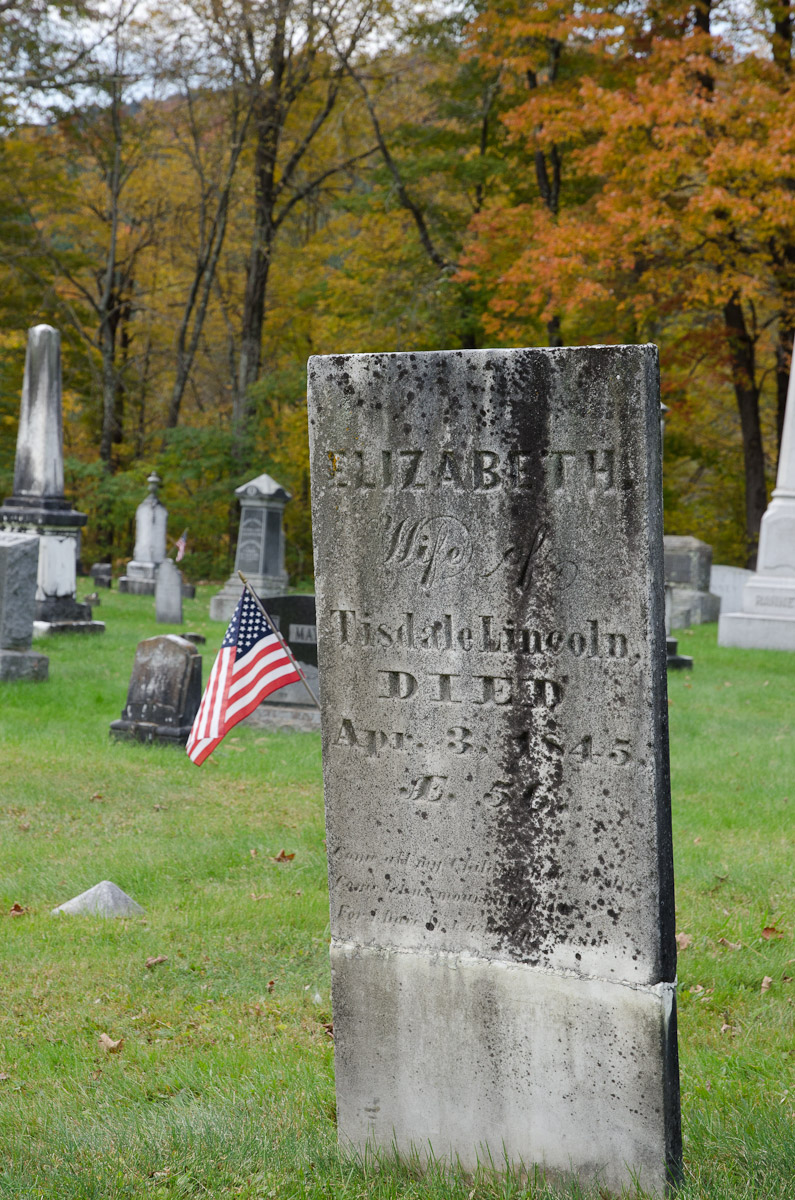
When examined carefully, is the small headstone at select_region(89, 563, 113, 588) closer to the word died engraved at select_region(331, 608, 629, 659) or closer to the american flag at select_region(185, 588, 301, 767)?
the american flag at select_region(185, 588, 301, 767)

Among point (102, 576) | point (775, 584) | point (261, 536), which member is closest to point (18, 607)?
point (261, 536)

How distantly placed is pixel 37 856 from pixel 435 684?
3.90 meters

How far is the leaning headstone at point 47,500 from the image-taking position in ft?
48.9

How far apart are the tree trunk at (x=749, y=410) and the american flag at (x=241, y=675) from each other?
1855cm

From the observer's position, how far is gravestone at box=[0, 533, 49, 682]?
10.5m

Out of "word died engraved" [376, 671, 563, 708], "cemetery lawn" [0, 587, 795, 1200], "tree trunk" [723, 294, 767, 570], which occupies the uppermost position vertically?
"tree trunk" [723, 294, 767, 570]


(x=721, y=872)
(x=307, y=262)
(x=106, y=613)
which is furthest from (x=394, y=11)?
(x=721, y=872)

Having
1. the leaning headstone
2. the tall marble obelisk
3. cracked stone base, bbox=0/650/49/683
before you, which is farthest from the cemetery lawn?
the tall marble obelisk

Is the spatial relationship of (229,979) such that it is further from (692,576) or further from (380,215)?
(380,215)

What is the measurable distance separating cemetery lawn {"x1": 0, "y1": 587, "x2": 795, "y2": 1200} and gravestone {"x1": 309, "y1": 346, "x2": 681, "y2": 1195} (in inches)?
9.4

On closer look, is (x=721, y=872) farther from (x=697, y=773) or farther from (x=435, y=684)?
(x=435, y=684)

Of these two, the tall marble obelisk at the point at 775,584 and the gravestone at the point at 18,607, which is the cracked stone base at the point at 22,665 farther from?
the tall marble obelisk at the point at 775,584

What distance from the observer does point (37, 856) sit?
20.0 feet

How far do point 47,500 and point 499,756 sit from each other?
13468mm
